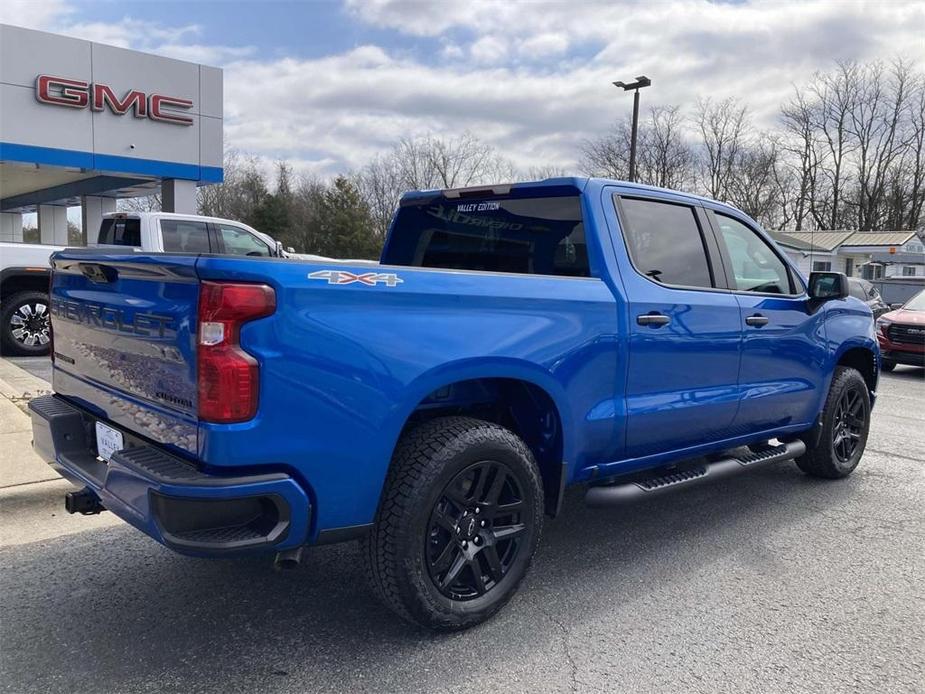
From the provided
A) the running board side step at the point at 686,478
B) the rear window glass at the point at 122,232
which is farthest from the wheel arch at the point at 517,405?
the rear window glass at the point at 122,232

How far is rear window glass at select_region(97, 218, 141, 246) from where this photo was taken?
9.77 meters

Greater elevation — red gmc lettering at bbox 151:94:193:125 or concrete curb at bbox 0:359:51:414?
red gmc lettering at bbox 151:94:193:125

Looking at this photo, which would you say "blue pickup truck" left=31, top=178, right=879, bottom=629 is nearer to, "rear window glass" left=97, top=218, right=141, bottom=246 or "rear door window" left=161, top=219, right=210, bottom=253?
"rear door window" left=161, top=219, right=210, bottom=253

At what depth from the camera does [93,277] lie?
2.96 m

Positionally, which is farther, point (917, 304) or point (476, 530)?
point (917, 304)

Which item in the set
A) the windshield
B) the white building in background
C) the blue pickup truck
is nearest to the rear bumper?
the blue pickup truck

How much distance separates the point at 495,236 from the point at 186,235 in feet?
22.9

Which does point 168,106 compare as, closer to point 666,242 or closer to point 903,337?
point 903,337

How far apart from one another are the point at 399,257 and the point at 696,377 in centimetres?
190

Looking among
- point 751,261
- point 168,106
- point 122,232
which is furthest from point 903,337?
point 168,106

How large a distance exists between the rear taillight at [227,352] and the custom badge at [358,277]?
0.69 ft

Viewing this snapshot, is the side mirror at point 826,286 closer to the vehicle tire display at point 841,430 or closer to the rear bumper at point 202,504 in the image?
the vehicle tire display at point 841,430

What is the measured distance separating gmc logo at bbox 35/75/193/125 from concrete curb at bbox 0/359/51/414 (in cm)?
1233

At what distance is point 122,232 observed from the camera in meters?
9.94
